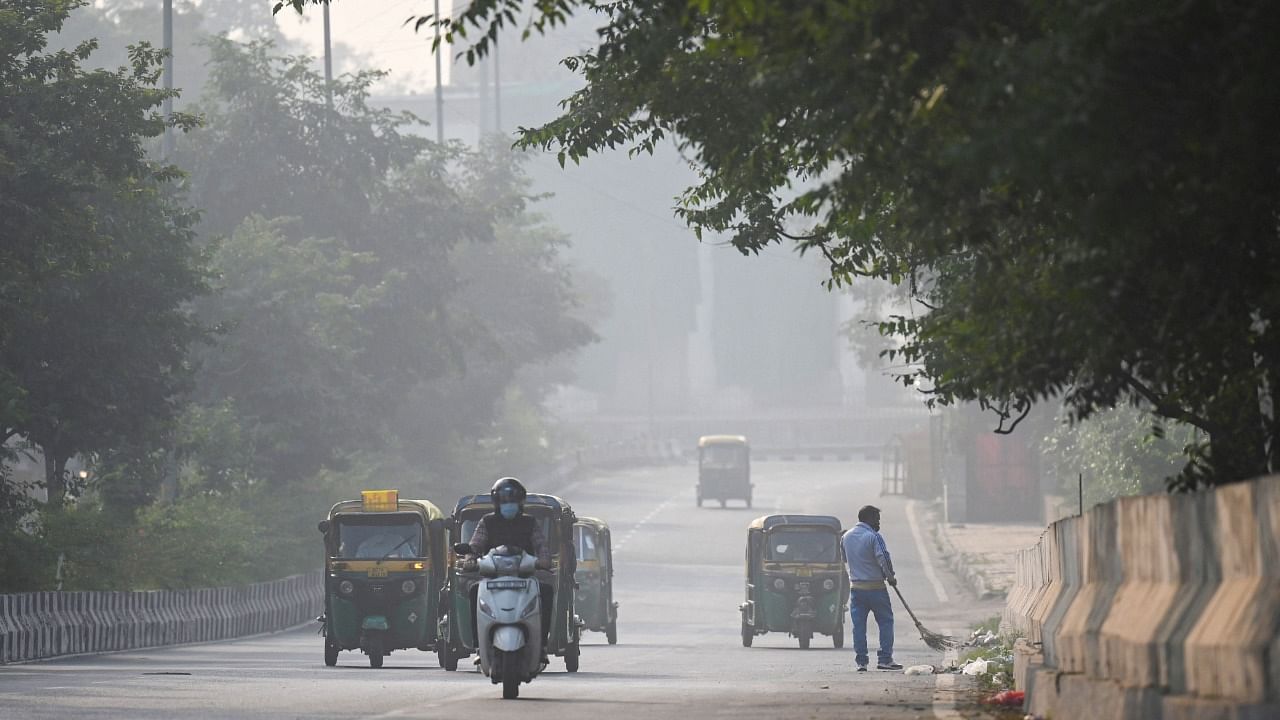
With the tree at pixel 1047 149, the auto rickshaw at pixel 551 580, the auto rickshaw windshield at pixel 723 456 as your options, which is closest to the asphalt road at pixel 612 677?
the auto rickshaw at pixel 551 580

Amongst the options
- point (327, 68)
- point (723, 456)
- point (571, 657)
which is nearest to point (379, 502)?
point (571, 657)

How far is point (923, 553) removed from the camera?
60.8 m

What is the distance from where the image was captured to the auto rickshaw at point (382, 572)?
1110 inches

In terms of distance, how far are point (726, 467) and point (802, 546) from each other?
46.1 m

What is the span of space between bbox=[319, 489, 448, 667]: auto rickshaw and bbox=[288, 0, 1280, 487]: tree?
47.1 feet

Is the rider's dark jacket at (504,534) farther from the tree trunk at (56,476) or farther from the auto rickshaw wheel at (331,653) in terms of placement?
the tree trunk at (56,476)

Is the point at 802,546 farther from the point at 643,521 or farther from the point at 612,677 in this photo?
the point at 643,521

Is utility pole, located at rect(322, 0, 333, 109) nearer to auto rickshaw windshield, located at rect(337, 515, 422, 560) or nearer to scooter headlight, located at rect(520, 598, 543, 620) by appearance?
auto rickshaw windshield, located at rect(337, 515, 422, 560)

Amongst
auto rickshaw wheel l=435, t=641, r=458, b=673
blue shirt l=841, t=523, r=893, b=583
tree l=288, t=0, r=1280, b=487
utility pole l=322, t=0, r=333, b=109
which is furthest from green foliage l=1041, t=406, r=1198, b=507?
utility pole l=322, t=0, r=333, b=109

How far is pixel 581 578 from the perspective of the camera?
119 feet

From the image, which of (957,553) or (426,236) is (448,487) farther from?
(957,553)

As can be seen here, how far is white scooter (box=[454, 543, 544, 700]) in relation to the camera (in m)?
16.0

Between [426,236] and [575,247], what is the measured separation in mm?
81381

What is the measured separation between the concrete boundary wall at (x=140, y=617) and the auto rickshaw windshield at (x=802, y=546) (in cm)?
1054
